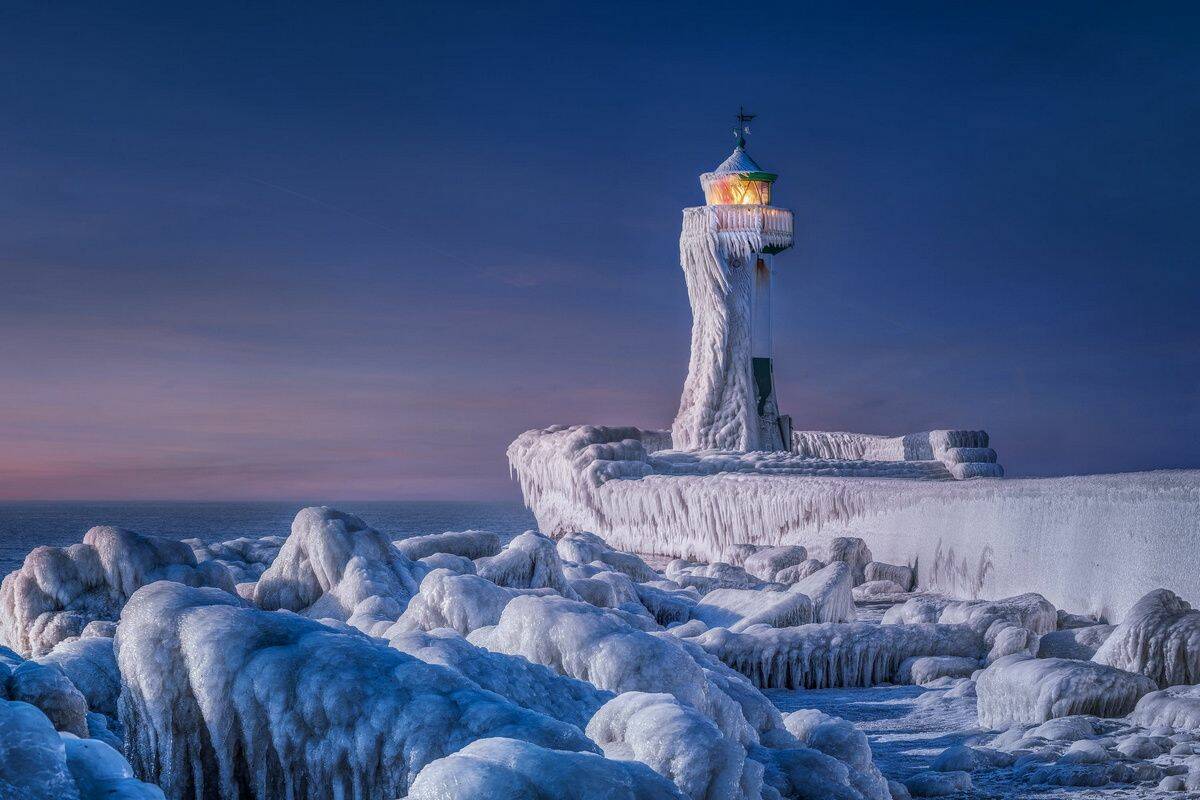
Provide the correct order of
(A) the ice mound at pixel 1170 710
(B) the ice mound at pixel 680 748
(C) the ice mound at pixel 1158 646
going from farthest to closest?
(C) the ice mound at pixel 1158 646, (A) the ice mound at pixel 1170 710, (B) the ice mound at pixel 680 748

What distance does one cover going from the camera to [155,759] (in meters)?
5.77

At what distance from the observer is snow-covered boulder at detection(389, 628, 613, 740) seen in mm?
6355

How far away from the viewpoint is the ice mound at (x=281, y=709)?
206 inches

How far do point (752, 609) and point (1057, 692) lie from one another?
4.55 meters

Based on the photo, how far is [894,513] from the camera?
18.3 metres

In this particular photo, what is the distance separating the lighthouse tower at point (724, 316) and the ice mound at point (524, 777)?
25217mm

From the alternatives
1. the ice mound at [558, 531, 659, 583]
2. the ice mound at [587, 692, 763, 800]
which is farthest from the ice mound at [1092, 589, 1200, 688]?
the ice mound at [558, 531, 659, 583]

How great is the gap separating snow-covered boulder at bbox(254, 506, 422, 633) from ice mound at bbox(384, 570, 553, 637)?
160 centimetres

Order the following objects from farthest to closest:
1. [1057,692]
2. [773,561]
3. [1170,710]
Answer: [773,561]
[1057,692]
[1170,710]

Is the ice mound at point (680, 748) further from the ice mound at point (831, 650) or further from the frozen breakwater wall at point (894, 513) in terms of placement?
the frozen breakwater wall at point (894, 513)

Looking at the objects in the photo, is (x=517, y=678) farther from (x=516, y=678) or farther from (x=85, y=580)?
(x=85, y=580)

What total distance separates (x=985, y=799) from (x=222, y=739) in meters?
4.17

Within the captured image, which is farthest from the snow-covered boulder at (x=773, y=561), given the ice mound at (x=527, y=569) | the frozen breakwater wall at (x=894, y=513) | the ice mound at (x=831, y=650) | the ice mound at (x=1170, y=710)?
the ice mound at (x=1170, y=710)

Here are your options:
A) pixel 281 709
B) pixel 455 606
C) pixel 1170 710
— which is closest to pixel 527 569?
pixel 455 606
